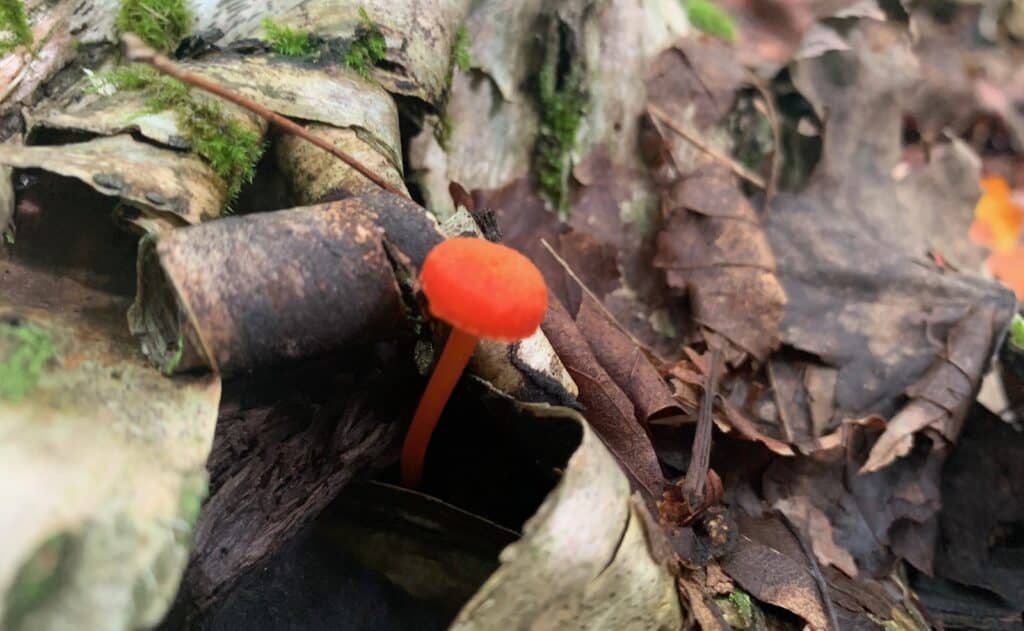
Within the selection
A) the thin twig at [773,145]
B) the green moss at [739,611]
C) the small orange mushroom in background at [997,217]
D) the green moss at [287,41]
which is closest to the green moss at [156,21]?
the green moss at [287,41]

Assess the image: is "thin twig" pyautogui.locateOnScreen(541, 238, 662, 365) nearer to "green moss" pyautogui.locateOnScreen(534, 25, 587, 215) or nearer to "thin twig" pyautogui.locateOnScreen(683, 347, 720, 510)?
"thin twig" pyautogui.locateOnScreen(683, 347, 720, 510)

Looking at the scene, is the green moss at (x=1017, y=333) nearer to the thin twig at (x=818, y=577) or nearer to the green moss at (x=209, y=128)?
the thin twig at (x=818, y=577)

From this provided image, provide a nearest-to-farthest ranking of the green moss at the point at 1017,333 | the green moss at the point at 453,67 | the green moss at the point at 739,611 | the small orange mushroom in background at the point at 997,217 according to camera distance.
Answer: the green moss at the point at 739,611 < the green moss at the point at 453,67 < the green moss at the point at 1017,333 < the small orange mushroom in background at the point at 997,217

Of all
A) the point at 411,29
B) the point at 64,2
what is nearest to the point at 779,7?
the point at 411,29

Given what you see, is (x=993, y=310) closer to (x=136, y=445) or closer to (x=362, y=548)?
(x=362, y=548)

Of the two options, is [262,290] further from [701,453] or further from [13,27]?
[13,27]

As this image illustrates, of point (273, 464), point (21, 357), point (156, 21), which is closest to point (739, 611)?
point (273, 464)

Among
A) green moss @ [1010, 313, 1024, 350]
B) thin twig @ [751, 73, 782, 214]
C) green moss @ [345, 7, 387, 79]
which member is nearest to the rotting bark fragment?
green moss @ [345, 7, 387, 79]
